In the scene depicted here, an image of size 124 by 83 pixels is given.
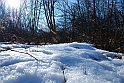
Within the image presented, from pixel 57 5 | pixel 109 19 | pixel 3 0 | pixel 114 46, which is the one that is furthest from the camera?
pixel 3 0

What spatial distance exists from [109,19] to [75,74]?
5065 millimetres

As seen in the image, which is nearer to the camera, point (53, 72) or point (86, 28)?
point (53, 72)

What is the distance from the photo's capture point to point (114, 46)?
4.14 meters

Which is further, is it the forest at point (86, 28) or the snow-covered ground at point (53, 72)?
the forest at point (86, 28)

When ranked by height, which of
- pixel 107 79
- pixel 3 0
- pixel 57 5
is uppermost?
pixel 3 0

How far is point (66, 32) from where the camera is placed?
8.12 m

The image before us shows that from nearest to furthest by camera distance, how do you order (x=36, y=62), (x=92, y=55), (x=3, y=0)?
(x=36, y=62)
(x=92, y=55)
(x=3, y=0)

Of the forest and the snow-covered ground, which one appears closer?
the snow-covered ground

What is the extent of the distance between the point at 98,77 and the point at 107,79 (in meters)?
0.06

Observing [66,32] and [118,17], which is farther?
[66,32]

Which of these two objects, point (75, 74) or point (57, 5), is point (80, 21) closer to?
point (57, 5)

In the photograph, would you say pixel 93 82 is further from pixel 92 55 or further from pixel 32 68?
pixel 92 55

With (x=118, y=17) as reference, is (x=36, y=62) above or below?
below

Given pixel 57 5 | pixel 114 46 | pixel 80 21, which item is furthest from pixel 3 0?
pixel 114 46
